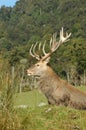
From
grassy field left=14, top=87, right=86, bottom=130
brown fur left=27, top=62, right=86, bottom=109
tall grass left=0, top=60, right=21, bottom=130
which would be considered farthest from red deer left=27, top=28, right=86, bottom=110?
tall grass left=0, top=60, right=21, bottom=130

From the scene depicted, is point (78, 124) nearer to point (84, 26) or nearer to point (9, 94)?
point (9, 94)

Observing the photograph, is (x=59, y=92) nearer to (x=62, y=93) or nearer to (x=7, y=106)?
(x=62, y=93)

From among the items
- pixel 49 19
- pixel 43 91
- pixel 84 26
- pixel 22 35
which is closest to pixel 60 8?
pixel 49 19

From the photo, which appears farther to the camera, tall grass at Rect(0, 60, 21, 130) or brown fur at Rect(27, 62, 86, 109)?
brown fur at Rect(27, 62, 86, 109)

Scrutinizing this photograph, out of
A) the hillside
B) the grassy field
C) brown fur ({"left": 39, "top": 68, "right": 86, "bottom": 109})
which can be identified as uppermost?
the hillside

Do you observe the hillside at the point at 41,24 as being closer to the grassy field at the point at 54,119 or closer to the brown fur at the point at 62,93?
the brown fur at the point at 62,93

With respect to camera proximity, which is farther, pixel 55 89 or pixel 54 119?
pixel 55 89

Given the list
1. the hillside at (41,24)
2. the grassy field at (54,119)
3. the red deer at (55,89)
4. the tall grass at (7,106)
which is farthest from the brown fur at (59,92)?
the hillside at (41,24)

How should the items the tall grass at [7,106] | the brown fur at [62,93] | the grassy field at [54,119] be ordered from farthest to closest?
the brown fur at [62,93], the grassy field at [54,119], the tall grass at [7,106]

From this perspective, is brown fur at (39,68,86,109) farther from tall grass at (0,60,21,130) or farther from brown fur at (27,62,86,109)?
tall grass at (0,60,21,130)

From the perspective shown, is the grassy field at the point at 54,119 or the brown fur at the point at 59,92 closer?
the grassy field at the point at 54,119

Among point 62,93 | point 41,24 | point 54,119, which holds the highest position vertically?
point 41,24

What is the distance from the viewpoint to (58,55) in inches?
2056

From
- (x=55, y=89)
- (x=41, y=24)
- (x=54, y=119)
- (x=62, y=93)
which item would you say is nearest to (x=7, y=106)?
(x=54, y=119)
